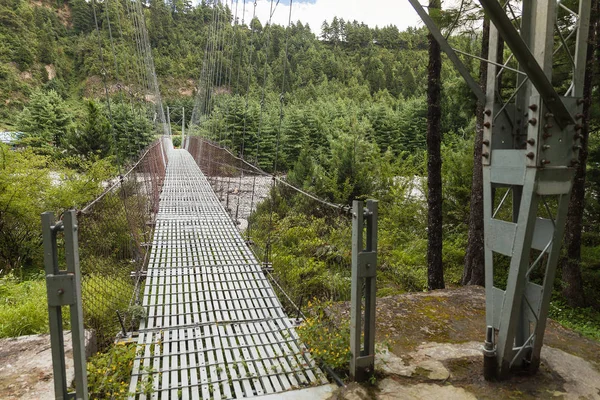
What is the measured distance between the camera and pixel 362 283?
5.53ft

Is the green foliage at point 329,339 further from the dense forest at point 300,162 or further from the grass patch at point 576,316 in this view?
the grass patch at point 576,316

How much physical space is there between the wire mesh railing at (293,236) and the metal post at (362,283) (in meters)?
0.20

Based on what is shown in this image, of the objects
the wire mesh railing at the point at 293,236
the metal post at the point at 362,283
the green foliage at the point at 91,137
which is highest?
the green foliage at the point at 91,137

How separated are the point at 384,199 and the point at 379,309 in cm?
613

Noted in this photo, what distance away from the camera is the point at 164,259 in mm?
4023

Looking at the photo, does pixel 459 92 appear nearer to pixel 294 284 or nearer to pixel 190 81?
pixel 294 284

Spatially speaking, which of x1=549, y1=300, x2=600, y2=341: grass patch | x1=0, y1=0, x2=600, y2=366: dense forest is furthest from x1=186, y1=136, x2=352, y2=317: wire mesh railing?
x1=549, y1=300, x2=600, y2=341: grass patch

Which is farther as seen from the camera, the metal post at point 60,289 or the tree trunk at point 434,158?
the tree trunk at point 434,158

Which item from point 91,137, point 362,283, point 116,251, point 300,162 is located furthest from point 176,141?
point 362,283

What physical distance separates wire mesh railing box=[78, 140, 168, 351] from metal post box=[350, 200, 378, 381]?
1184mm

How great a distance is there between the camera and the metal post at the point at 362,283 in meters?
1.64

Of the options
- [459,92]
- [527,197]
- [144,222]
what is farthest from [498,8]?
[144,222]

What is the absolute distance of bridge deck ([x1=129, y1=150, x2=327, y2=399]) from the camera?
72.6 inches

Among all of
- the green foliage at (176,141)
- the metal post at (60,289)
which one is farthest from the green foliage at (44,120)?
the green foliage at (176,141)
